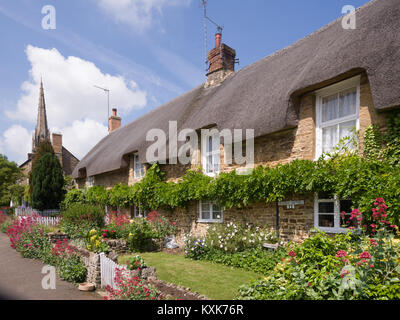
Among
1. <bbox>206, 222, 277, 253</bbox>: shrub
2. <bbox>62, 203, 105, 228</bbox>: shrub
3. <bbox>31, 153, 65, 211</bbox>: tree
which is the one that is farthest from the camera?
<bbox>31, 153, 65, 211</bbox>: tree

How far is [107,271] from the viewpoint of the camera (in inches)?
235

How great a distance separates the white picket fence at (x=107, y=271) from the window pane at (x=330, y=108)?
238 inches

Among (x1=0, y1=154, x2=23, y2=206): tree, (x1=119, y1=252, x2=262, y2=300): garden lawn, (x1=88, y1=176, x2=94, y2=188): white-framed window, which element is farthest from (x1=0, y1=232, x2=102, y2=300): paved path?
(x1=0, y1=154, x2=23, y2=206): tree

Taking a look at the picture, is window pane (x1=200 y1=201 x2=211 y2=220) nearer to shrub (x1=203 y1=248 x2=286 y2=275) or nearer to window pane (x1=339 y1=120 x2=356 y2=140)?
shrub (x1=203 y1=248 x2=286 y2=275)

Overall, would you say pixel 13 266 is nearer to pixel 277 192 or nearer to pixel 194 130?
pixel 194 130

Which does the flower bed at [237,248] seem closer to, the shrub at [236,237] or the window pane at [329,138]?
the shrub at [236,237]

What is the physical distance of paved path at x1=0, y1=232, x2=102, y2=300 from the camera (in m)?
5.57

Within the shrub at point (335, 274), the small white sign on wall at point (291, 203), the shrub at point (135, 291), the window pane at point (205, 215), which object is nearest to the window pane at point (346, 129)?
the small white sign on wall at point (291, 203)

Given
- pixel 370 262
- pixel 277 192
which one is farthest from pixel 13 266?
pixel 370 262

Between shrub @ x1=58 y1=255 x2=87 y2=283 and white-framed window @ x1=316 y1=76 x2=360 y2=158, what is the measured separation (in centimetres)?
658

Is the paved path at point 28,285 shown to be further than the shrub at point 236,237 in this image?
No

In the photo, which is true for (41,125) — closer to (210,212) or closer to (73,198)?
(73,198)

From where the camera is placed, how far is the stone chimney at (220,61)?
40.8ft

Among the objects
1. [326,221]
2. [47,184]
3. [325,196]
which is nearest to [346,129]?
[325,196]
